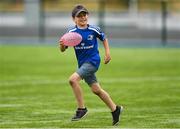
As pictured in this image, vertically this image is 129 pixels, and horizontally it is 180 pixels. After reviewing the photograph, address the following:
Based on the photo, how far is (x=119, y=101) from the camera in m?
14.4

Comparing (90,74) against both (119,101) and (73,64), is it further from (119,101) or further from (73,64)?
(73,64)

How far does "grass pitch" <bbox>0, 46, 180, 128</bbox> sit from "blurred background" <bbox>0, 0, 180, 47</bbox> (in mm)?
7352

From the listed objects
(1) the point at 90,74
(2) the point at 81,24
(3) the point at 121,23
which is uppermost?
(2) the point at 81,24

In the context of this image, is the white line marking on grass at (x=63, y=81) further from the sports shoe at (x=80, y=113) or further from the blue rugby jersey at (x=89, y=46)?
the blue rugby jersey at (x=89, y=46)

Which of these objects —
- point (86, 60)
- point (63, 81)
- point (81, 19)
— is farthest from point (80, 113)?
point (63, 81)

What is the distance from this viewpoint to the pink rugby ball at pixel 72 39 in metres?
11.3

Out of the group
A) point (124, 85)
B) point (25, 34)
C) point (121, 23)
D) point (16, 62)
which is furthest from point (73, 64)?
point (121, 23)

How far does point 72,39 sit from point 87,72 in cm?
54

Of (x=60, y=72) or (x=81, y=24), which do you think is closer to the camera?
(x=81, y=24)

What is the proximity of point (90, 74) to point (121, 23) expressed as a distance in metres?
32.0

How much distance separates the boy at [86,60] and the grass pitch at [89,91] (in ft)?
0.98

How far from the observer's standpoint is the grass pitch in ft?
38.5

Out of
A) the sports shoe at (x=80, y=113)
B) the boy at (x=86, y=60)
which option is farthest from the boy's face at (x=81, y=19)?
the sports shoe at (x=80, y=113)

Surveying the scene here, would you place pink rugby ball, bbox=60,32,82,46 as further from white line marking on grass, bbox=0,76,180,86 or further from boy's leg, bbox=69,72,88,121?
white line marking on grass, bbox=0,76,180,86
